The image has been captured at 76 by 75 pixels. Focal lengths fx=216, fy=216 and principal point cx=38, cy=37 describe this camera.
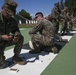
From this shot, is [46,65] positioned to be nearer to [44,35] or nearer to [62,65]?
[62,65]

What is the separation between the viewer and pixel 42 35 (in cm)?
610

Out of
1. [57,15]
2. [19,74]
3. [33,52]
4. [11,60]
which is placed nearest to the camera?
[19,74]

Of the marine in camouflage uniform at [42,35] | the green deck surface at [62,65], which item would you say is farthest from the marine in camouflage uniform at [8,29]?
the marine in camouflage uniform at [42,35]

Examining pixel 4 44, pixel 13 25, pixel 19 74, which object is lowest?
pixel 19 74

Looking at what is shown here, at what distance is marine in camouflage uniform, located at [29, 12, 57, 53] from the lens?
19.5 feet

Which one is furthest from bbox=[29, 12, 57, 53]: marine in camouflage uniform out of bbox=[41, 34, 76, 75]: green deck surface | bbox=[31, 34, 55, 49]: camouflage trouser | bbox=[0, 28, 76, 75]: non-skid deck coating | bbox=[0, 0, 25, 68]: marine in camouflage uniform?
bbox=[0, 0, 25, 68]: marine in camouflage uniform

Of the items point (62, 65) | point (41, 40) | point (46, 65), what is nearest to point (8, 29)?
point (46, 65)

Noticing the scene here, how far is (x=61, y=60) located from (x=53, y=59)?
227mm

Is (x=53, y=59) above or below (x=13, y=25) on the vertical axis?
below

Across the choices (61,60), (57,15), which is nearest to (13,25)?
(61,60)

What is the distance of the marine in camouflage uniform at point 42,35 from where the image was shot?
5.95m

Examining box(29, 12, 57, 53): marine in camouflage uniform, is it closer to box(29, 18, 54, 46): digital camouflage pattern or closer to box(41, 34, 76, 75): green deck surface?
box(29, 18, 54, 46): digital camouflage pattern

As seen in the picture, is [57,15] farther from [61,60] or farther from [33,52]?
[61,60]

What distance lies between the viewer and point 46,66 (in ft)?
15.5
